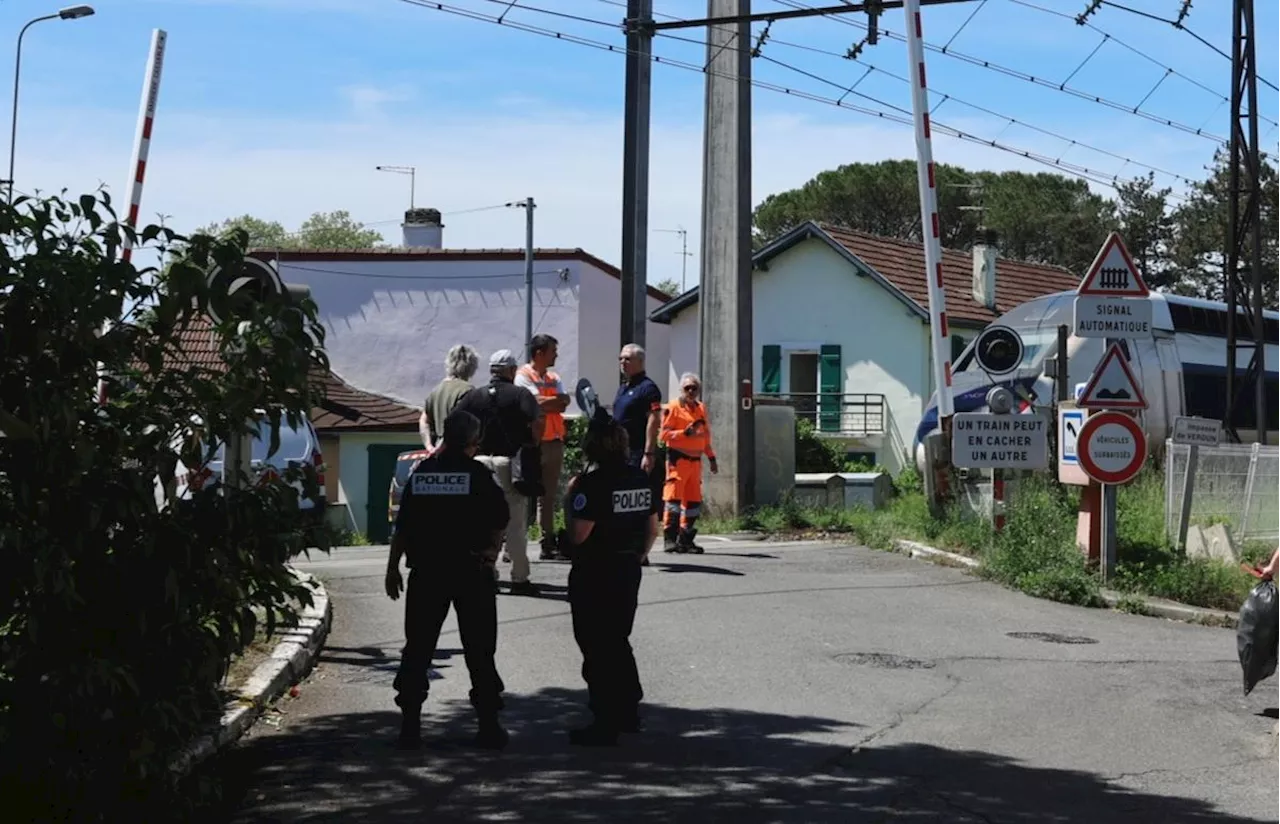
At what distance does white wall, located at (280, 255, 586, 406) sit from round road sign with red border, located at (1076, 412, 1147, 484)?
33.3 meters

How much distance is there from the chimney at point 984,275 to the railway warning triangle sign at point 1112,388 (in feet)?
92.8

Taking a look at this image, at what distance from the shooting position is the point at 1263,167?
197ft

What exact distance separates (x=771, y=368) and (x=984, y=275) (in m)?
5.59

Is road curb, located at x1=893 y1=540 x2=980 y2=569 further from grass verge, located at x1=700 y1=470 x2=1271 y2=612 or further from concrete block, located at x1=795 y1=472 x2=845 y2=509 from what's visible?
concrete block, located at x1=795 y1=472 x2=845 y2=509

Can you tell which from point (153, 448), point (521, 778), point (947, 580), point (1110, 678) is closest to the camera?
point (153, 448)

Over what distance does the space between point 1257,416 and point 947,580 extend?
678 inches

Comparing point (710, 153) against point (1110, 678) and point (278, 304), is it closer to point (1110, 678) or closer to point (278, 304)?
point (1110, 678)

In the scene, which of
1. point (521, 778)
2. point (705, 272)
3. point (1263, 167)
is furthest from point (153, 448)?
point (1263, 167)

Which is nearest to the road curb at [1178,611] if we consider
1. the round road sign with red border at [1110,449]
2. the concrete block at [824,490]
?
the round road sign with red border at [1110,449]

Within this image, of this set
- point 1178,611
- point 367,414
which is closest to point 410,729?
point 1178,611

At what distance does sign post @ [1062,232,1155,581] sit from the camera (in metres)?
13.3

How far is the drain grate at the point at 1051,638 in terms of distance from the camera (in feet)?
36.2

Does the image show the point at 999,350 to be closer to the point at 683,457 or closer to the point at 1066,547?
the point at 1066,547

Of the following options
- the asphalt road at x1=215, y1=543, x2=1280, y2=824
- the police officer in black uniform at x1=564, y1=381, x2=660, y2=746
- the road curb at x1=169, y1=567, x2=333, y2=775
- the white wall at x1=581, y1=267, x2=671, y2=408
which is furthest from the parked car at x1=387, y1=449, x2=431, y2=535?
the white wall at x1=581, y1=267, x2=671, y2=408
